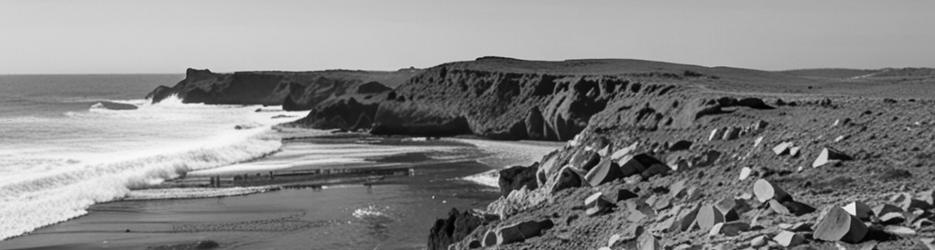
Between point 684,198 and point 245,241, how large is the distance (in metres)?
12.5

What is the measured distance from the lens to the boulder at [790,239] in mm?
9445

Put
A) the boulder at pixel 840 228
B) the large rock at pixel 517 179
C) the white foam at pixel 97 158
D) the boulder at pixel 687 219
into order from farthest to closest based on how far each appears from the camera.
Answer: the white foam at pixel 97 158, the large rock at pixel 517 179, the boulder at pixel 687 219, the boulder at pixel 840 228

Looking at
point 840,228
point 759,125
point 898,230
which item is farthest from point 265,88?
point 898,230

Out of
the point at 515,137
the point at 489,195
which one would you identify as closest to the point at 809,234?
the point at 489,195

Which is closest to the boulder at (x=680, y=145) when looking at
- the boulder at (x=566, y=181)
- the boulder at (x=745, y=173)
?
the boulder at (x=566, y=181)

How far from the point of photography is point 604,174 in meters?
15.3

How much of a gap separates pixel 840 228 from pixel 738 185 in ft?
11.9

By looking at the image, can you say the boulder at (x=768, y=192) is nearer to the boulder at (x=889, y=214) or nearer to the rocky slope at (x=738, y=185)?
the rocky slope at (x=738, y=185)

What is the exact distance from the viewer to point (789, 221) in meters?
10.6

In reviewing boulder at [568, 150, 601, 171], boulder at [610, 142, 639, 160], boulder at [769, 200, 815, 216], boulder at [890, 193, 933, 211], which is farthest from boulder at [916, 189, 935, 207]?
boulder at [568, 150, 601, 171]

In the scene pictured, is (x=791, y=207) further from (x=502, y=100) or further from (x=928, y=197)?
(x=502, y=100)

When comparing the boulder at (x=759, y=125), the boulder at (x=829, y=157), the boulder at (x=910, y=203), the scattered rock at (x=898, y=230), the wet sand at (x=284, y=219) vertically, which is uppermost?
the boulder at (x=759, y=125)

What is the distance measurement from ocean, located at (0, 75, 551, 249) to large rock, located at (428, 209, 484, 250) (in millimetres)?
4375

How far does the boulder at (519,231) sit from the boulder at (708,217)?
8.50ft
